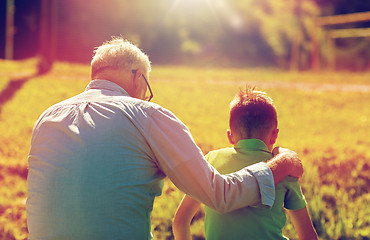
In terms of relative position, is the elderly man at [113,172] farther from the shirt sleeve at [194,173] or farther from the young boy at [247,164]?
the young boy at [247,164]

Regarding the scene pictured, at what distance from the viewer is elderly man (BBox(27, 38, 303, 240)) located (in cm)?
212

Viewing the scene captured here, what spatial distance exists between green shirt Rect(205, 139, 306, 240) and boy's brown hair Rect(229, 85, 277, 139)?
5 centimetres

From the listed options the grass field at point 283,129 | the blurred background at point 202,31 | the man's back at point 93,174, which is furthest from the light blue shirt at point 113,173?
the blurred background at point 202,31

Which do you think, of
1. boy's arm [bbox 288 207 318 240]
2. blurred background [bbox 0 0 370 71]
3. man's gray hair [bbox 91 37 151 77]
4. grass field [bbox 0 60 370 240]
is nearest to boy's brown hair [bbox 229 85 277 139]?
boy's arm [bbox 288 207 318 240]

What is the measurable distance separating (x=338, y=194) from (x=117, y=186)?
10.4 ft

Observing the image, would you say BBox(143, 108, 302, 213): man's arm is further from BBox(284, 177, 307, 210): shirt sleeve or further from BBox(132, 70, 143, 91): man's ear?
BBox(132, 70, 143, 91): man's ear

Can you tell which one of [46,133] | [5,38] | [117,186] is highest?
[46,133]

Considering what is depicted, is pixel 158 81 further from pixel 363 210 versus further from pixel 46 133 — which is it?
pixel 46 133

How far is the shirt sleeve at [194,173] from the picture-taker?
2172 millimetres

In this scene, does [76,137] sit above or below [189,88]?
above

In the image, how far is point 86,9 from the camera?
2461 cm

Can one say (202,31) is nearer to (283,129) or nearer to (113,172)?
(283,129)

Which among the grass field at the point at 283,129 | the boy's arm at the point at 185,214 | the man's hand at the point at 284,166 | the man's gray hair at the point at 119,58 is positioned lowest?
the grass field at the point at 283,129

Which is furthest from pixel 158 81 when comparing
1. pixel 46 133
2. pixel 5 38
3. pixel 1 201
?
pixel 5 38
